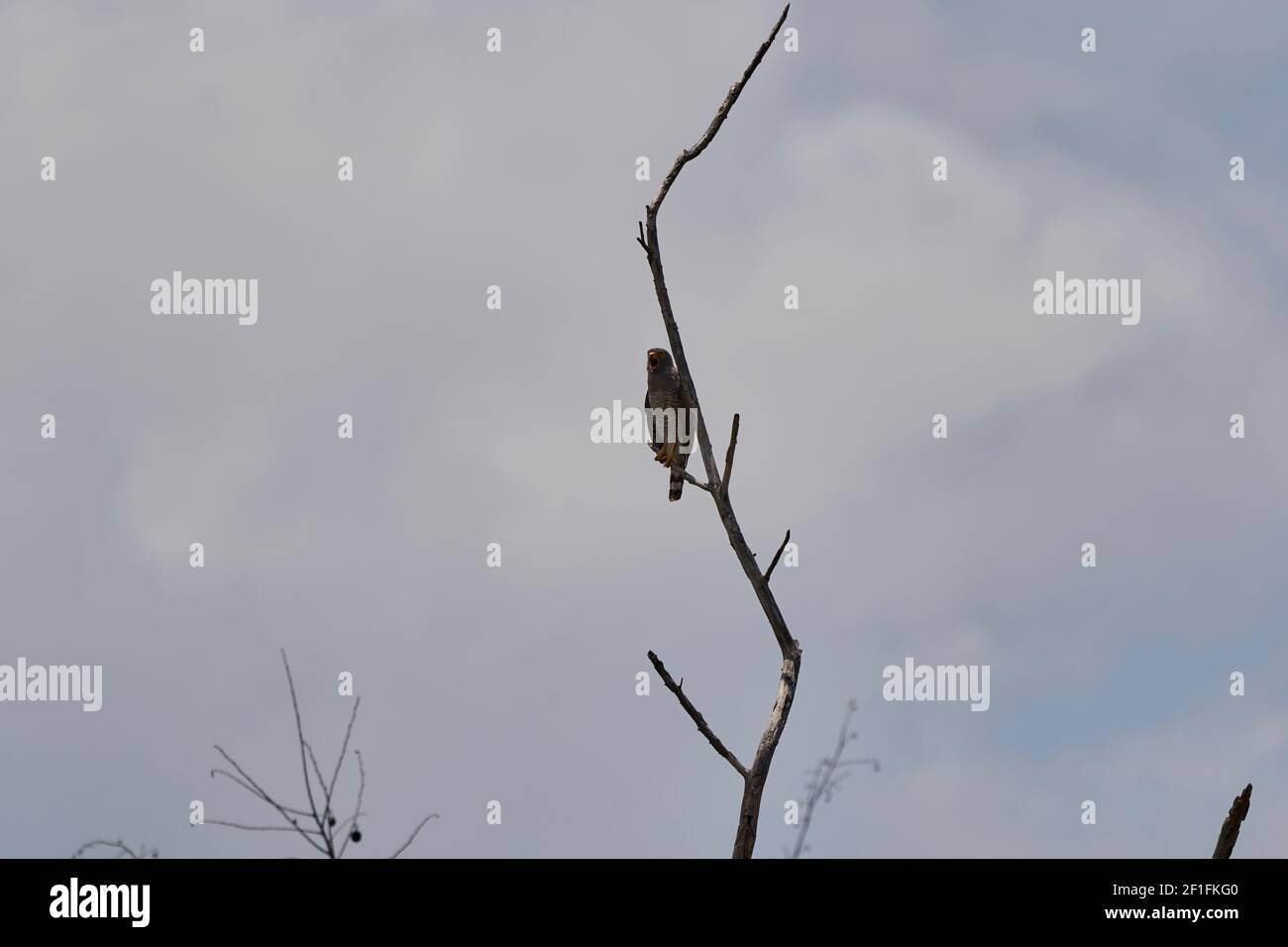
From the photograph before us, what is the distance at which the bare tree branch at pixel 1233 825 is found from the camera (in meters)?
5.65

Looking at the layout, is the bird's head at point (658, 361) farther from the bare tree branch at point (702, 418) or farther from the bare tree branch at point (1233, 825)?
the bare tree branch at point (1233, 825)

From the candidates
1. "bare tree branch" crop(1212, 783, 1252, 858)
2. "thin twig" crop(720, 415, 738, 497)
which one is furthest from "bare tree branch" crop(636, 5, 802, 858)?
"bare tree branch" crop(1212, 783, 1252, 858)

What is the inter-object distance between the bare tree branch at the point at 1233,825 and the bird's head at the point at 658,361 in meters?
9.77

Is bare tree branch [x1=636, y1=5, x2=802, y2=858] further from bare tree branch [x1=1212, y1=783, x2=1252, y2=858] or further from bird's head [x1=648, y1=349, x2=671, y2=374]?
bird's head [x1=648, y1=349, x2=671, y2=374]

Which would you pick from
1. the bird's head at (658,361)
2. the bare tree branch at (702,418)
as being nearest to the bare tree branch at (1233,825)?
the bare tree branch at (702,418)

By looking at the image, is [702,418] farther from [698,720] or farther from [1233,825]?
[1233,825]

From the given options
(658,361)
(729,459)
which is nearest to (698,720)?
(729,459)

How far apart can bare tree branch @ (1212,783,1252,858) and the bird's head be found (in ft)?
32.1

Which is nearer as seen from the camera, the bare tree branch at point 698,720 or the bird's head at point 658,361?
the bare tree branch at point 698,720

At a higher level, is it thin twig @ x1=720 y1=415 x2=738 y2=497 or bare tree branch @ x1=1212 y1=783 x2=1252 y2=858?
thin twig @ x1=720 y1=415 x2=738 y2=497

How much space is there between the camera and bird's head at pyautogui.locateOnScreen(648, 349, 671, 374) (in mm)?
14992
